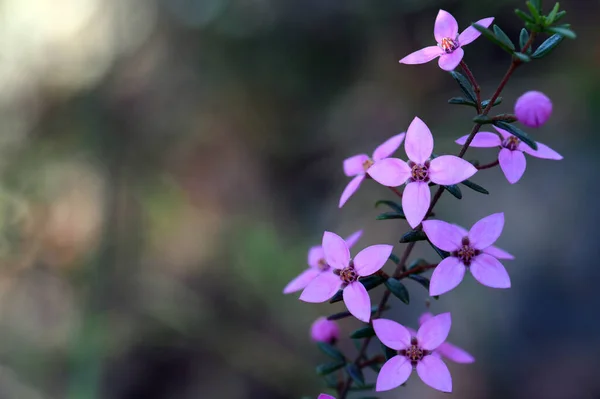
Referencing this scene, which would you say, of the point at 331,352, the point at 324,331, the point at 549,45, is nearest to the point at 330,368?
the point at 331,352

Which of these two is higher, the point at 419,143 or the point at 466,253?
the point at 419,143

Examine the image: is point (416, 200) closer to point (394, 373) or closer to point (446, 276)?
point (446, 276)

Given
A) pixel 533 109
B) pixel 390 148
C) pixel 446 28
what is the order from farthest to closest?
pixel 390 148, pixel 446 28, pixel 533 109

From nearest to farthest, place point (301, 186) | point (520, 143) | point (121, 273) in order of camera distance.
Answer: point (520, 143)
point (121, 273)
point (301, 186)

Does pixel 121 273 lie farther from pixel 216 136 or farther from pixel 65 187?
pixel 216 136

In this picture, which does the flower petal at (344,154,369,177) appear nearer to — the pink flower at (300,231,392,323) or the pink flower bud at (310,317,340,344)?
the pink flower at (300,231,392,323)

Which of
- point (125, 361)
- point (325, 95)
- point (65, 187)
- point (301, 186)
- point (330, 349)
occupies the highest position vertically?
point (325, 95)

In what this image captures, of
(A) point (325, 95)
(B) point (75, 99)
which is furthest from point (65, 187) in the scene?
(A) point (325, 95)
